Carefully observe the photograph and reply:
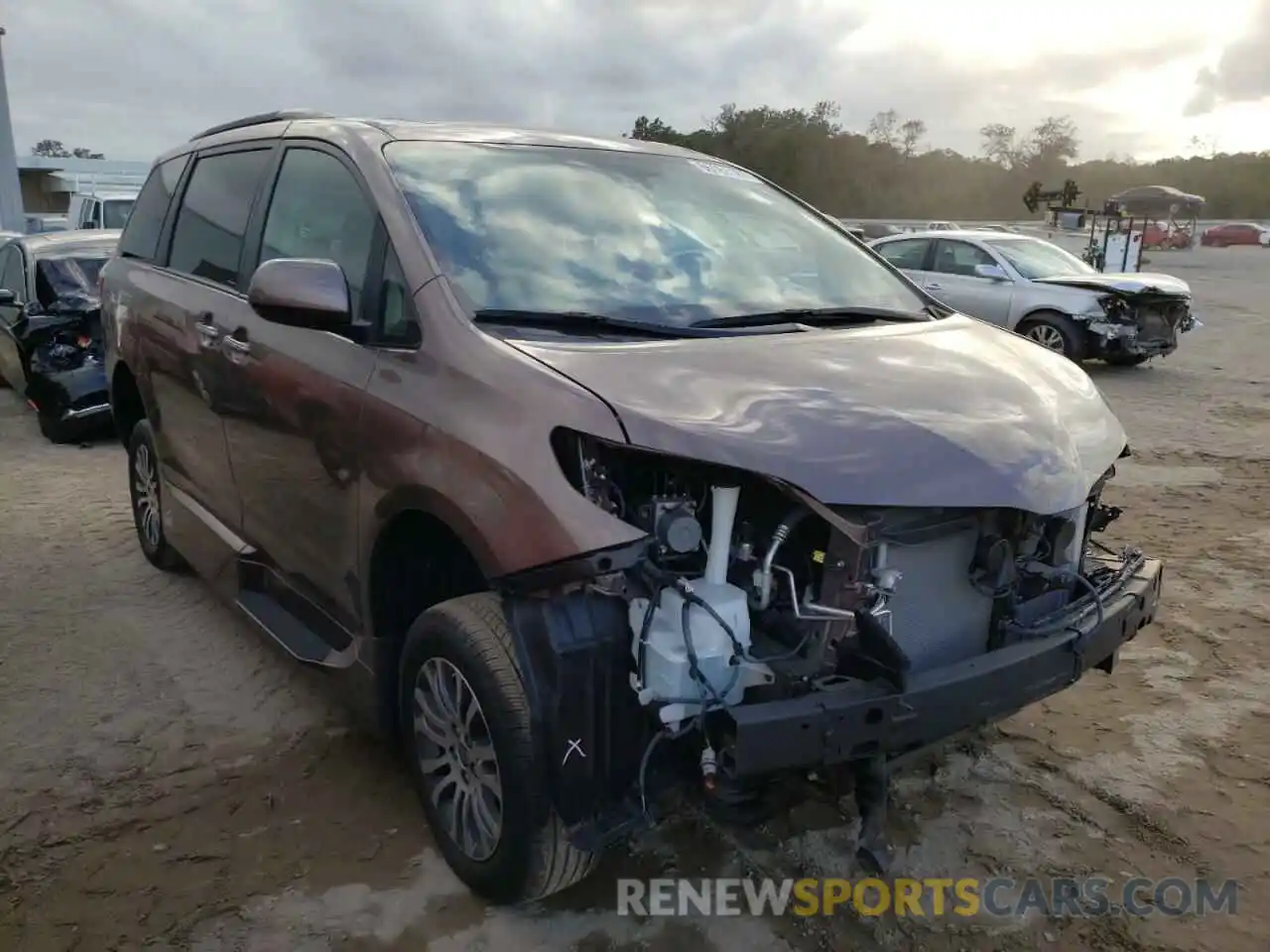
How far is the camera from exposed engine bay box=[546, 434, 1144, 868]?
87.0 inches

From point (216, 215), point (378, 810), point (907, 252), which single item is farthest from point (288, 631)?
point (907, 252)

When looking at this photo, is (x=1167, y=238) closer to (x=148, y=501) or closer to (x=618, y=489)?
(x=148, y=501)

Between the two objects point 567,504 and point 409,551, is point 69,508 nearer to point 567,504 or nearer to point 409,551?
point 409,551

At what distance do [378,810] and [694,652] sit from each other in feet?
4.72

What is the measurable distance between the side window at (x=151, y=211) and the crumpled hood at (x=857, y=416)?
2.95 meters

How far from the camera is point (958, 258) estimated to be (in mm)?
12492

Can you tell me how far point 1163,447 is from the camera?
8016 millimetres

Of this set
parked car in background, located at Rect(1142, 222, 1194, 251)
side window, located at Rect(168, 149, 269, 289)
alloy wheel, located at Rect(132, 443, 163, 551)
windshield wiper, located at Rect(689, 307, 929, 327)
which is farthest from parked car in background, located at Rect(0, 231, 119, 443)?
parked car in background, located at Rect(1142, 222, 1194, 251)

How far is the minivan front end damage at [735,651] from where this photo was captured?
219cm

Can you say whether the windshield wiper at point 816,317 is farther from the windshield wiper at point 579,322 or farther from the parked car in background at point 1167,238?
the parked car in background at point 1167,238

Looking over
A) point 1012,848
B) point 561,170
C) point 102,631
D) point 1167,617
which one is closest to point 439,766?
point 1012,848

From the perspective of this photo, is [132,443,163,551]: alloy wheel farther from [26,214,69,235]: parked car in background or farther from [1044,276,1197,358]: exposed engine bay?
[26,214,69,235]: parked car in background

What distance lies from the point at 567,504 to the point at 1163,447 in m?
7.25

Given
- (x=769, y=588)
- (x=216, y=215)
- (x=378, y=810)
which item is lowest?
(x=378, y=810)
